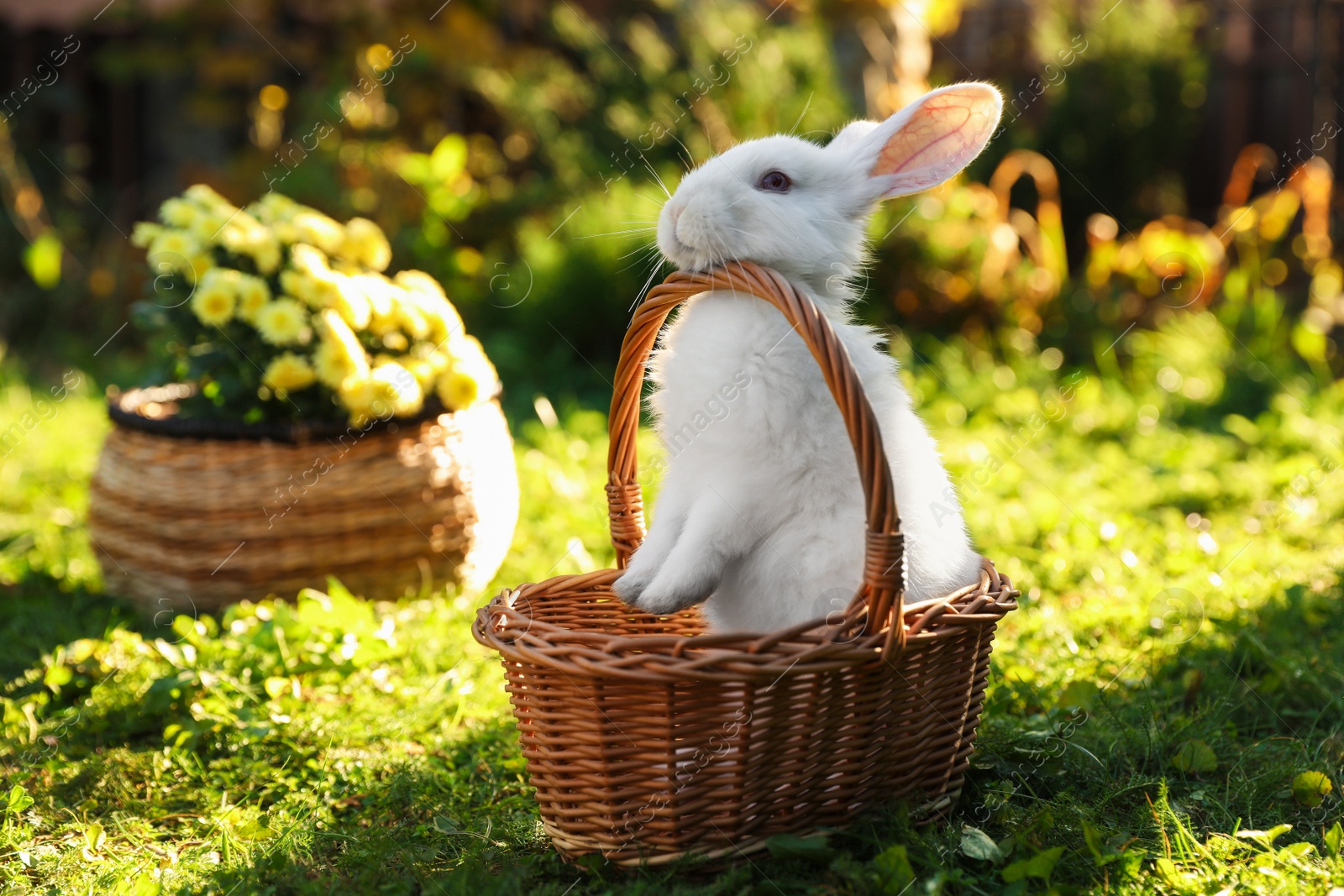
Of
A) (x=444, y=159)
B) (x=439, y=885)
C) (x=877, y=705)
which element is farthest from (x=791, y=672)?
(x=444, y=159)

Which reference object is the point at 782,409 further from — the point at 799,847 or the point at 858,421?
the point at 799,847

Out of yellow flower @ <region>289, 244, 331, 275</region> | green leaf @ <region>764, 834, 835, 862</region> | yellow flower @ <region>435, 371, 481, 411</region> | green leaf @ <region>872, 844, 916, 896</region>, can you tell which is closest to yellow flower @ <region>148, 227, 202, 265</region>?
yellow flower @ <region>289, 244, 331, 275</region>

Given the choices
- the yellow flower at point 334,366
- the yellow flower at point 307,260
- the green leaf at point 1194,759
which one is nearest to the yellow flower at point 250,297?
the yellow flower at point 307,260

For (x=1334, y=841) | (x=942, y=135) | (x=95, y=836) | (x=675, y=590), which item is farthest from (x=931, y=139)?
(x=95, y=836)

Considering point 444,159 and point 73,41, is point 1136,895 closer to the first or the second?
point 444,159

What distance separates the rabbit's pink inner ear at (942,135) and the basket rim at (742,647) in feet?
2.16

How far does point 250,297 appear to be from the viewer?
2.76 m

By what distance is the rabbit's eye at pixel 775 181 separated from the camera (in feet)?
5.60

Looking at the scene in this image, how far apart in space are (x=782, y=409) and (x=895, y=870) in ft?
2.20

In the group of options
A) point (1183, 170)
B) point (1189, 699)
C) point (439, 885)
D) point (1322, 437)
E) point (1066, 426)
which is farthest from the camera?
point (1183, 170)

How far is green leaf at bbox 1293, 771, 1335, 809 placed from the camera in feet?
5.90

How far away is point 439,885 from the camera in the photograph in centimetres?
155

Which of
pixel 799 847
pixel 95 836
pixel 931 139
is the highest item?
pixel 931 139

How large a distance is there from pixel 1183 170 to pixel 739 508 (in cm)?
743
